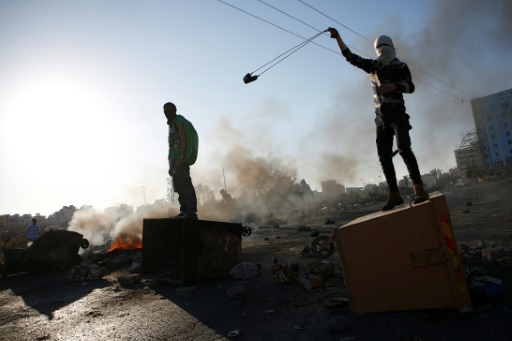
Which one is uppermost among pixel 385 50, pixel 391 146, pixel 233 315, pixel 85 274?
pixel 385 50

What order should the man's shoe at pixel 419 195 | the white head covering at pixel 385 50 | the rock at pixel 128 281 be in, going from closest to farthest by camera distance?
1. the man's shoe at pixel 419 195
2. the white head covering at pixel 385 50
3. the rock at pixel 128 281

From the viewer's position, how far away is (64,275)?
5.79 metres

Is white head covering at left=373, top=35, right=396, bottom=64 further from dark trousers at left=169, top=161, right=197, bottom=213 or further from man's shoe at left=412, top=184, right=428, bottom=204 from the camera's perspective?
dark trousers at left=169, top=161, right=197, bottom=213

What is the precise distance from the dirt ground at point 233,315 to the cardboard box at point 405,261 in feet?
0.36

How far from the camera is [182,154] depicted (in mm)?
4961

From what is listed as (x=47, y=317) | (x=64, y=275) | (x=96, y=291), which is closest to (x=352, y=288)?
(x=47, y=317)

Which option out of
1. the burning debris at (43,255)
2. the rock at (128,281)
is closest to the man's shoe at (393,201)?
the rock at (128,281)

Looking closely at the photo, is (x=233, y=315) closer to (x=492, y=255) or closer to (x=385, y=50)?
(x=492, y=255)

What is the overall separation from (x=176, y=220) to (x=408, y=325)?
334cm

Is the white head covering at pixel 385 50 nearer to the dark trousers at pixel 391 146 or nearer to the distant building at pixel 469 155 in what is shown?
the dark trousers at pixel 391 146

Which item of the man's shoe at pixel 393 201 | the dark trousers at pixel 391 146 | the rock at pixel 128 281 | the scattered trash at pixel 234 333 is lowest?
the scattered trash at pixel 234 333

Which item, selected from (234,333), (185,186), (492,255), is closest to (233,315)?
(234,333)

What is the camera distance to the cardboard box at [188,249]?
390 cm

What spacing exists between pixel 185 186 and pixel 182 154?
21.4 inches
